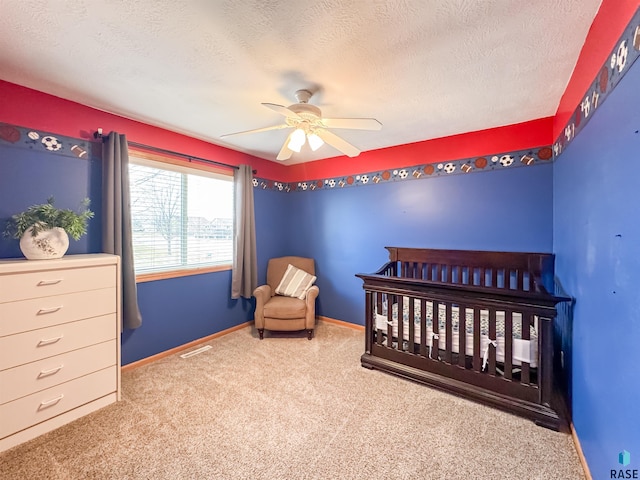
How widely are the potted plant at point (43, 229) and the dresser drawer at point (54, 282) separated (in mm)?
181

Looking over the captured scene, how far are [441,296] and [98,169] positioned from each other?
119 inches

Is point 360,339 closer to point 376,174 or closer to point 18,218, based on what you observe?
point 376,174

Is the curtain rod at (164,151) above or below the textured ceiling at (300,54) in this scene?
below

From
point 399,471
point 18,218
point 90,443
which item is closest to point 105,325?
Result: point 90,443

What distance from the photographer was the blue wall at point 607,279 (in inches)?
37.4

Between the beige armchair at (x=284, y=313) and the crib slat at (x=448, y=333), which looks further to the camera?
the beige armchair at (x=284, y=313)

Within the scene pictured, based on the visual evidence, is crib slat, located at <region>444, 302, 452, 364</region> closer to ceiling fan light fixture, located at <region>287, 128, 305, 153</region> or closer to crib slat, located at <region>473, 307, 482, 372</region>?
crib slat, located at <region>473, 307, 482, 372</region>

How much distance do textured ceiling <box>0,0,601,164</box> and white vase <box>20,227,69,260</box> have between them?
103cm

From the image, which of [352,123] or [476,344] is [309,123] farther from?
[476,344]

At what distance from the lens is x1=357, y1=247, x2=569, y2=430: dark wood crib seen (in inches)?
70.3

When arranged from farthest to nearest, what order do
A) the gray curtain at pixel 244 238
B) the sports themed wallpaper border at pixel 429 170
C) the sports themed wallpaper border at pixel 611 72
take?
the gray curtain at pixel 244 238 < the sports themed wallpaper border at pixel 429 170 < the sports themed wallpaper border at pixel 611 72

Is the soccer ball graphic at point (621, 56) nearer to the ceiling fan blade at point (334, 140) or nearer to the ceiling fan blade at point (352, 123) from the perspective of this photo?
the ceiling fan blade at point (352, 123)

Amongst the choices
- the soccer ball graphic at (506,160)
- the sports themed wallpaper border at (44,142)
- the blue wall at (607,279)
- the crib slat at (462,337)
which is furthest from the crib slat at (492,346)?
the sports themed wallpaper border at (44,142)

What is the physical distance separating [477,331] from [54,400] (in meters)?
2.87
